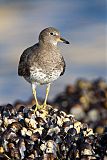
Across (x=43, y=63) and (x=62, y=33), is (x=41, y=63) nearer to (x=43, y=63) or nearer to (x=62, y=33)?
(x=43, y=63)

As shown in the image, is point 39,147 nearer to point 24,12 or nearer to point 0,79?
point 0,79

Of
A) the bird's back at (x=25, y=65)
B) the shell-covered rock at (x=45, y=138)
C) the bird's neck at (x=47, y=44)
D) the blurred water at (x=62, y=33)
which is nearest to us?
the shell-covered rock at (x=45, y=138)

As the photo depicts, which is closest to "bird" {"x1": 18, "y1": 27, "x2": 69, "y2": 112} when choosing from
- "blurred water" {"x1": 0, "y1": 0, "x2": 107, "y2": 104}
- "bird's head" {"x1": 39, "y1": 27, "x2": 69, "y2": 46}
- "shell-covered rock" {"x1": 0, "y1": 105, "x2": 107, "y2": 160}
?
"bird's head" {"x1": 39, "y1": 27, "x2": 69, "y2": 46}

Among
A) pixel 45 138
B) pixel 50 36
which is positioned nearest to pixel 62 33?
pixel 50 36

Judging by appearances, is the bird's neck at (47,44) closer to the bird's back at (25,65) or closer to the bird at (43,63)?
the bird at (43,63)

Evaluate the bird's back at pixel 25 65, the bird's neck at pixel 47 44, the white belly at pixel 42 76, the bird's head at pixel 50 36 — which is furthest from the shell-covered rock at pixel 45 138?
the bird's head at pixel 50 36

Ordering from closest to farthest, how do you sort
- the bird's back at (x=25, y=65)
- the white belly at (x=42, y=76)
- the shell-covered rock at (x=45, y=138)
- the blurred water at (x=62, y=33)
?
the shell-covered rock at (x=45, y=138), the white belly at (x=42, y=76), the bird's back at (x=25, y=65), the blurred water at (x=62, y=33)
